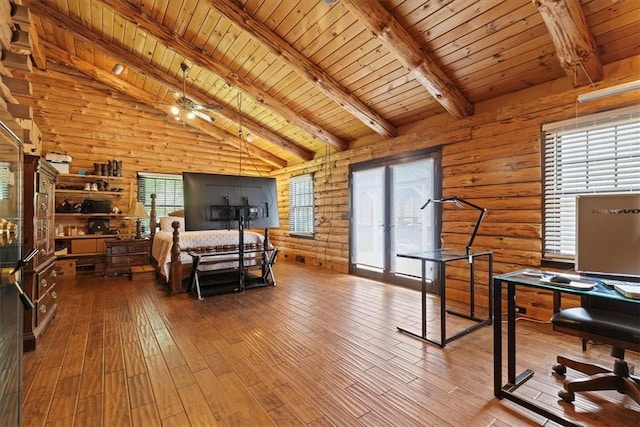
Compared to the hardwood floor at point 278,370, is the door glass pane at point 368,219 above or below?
above

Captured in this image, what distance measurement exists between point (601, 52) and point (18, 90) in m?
4.62

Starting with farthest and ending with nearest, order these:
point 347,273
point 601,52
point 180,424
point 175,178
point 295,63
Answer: point 175,178 < point 347,273 < point 295,63 < point 601,52 < point 180,424

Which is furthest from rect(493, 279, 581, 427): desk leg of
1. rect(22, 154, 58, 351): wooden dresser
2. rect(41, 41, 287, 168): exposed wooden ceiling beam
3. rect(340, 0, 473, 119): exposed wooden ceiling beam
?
rect(41, 41, 287, 168): exposed wooden ceiling beam

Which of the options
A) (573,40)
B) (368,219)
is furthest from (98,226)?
(573,40)

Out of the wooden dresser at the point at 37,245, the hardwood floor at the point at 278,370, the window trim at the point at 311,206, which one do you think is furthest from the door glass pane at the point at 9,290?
the window trim at the point at 311,206

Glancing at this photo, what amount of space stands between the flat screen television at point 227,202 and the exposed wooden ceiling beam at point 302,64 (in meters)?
1.56

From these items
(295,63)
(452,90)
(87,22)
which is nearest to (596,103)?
(452,90)

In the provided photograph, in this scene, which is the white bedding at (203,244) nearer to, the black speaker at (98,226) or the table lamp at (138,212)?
the table lamp at (138,212)

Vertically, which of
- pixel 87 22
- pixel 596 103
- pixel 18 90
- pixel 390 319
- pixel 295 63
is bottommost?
pixel 390 319

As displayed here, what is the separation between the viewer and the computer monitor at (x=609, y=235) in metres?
1.57

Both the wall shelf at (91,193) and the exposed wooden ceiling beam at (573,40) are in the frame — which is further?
the wall shelf at (91,193)

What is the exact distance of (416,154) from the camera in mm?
4312

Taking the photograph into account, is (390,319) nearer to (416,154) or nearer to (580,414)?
(580,414)

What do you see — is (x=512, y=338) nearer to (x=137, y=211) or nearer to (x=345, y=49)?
(x=345, y=49)
